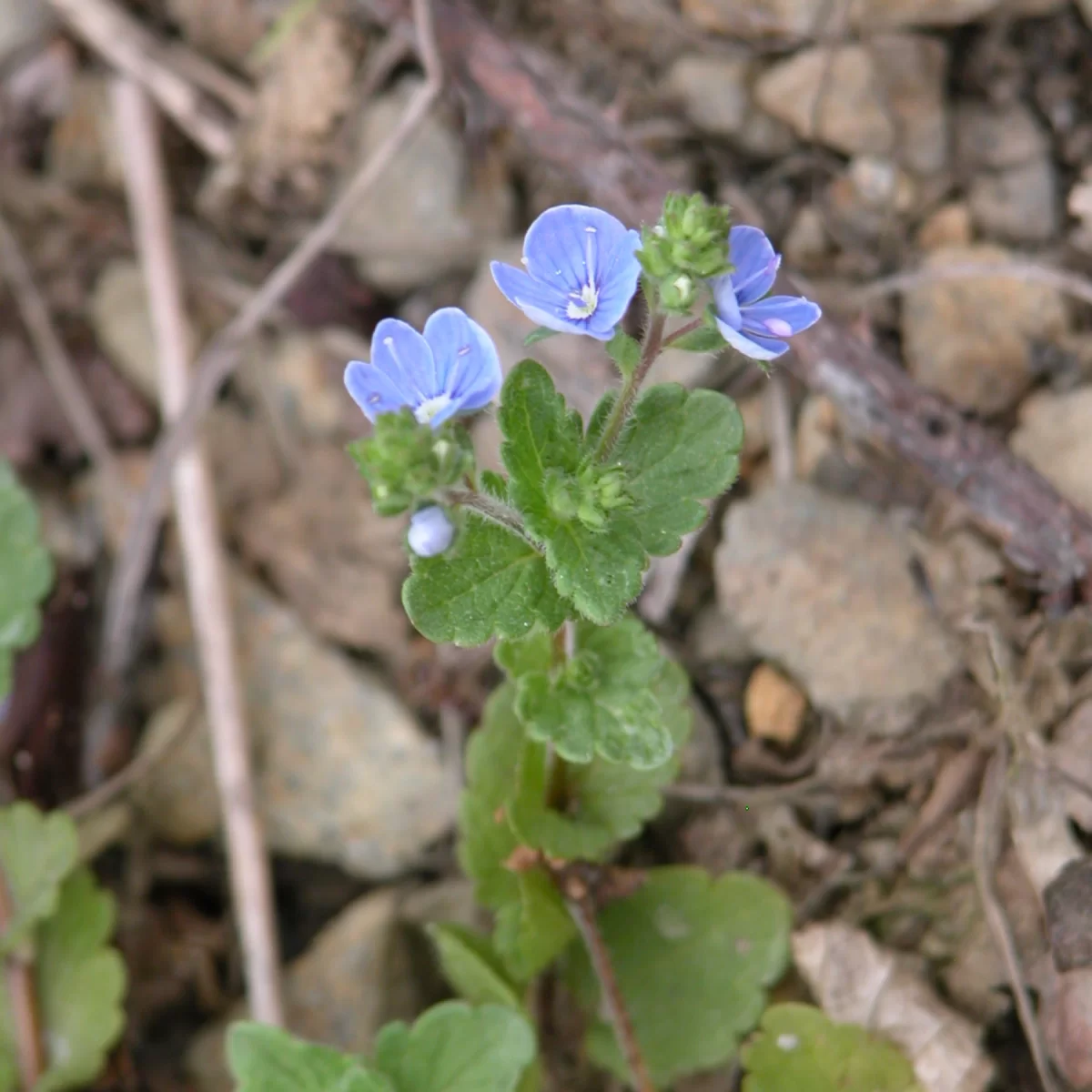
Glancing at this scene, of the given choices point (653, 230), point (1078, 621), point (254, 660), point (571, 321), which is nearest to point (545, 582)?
point (571, 321)

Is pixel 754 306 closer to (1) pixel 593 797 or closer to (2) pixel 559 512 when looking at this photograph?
(2) pixel 559 512

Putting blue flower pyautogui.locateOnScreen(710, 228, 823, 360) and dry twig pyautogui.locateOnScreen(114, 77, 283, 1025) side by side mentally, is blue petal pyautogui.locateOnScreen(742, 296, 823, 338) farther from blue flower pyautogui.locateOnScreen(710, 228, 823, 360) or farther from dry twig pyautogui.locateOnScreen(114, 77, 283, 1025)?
dry twig pyautogui.locateOnScreen(114, 77, 283, 1025)

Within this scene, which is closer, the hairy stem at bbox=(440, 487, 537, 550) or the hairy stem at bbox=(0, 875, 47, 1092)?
the hairy stem at bbox=(440, 487, 537, 550)

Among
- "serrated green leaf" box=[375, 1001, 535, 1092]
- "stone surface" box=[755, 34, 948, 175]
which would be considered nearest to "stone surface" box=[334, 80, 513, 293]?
"stone surface" box=[755, 34, 948, 175]

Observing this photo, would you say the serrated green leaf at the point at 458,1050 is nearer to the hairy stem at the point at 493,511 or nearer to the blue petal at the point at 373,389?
the hairy stem at the point at 493,511

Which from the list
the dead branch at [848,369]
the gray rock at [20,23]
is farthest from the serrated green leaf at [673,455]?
the gray rock at [20,23]

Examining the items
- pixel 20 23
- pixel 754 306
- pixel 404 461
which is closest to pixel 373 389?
pixel 404 461
